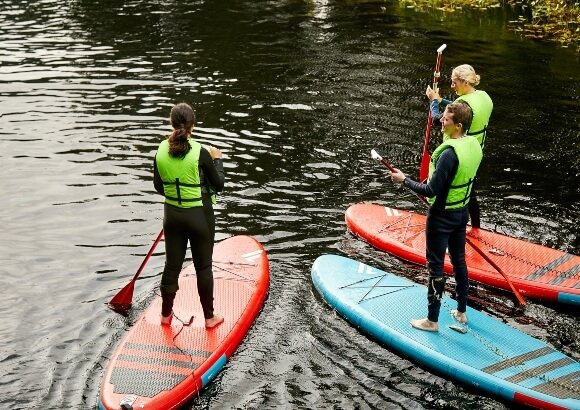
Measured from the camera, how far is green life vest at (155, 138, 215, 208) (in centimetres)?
574

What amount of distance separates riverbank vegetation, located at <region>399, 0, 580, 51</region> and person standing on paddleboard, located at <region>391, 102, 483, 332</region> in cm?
1297

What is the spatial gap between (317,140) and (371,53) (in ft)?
19.6

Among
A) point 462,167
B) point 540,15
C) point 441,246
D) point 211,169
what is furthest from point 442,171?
point 540,15

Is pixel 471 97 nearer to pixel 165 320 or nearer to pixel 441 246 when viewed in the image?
pixel 441 246

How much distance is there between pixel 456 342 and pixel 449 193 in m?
1.38

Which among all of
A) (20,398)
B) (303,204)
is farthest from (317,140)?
(20,398)

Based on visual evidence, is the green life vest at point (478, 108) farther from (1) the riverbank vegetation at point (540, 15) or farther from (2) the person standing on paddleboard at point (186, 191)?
(1) the riverbank vegetation at point (540, 15)

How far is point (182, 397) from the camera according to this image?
559cm

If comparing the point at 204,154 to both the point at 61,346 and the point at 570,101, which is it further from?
the point at 570,101

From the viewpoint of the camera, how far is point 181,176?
5.77m

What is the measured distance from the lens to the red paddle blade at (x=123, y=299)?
7.12 metres

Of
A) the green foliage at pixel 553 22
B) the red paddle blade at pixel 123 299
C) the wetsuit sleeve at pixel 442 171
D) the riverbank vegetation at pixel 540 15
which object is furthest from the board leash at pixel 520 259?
the green foliage at pixel 553 22

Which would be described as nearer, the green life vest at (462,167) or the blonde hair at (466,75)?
the green life vest at (462,167)

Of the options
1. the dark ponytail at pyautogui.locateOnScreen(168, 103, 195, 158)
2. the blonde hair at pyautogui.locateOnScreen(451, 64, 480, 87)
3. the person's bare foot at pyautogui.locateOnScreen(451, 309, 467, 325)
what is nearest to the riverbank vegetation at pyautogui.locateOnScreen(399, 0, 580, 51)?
the blonde hair at pyautogui.locateOnScreen(451, 64, 480, 87)
